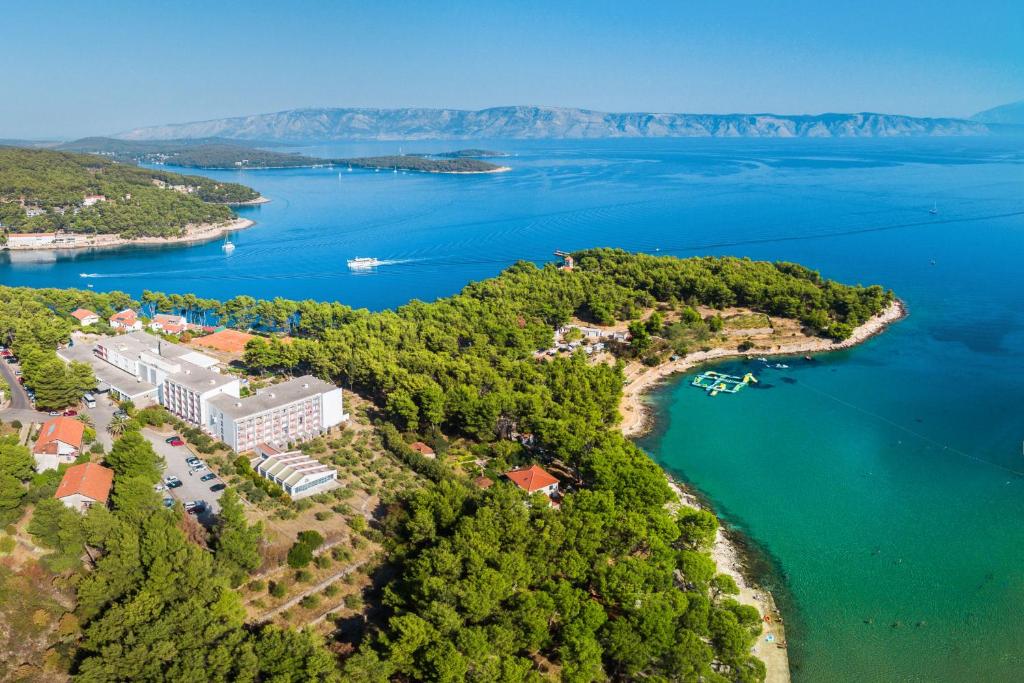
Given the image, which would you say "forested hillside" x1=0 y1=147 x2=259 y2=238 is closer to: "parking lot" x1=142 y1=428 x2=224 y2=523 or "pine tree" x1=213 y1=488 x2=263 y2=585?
"parking lot" x1=142 y1=428 x2=224 y2=523

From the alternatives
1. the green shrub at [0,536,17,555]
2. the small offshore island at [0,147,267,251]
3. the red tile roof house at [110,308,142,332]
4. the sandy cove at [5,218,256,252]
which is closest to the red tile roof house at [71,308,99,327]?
the red tile roof house at [110,308,142,332]

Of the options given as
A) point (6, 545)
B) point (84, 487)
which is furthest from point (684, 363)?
point (6, 545)

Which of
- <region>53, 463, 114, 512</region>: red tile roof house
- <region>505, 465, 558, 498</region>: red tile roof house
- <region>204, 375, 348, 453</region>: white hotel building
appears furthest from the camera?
<region>204, 375, 348, 453</region>: white hotel building

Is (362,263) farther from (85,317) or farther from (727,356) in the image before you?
(727,356)

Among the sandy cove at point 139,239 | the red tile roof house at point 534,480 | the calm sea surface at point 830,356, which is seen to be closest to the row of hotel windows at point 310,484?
the red tile roof house at point 534,480

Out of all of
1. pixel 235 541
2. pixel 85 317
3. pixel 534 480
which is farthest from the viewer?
pixel 85 317

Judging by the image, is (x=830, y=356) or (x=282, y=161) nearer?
(x=830, y=356)
